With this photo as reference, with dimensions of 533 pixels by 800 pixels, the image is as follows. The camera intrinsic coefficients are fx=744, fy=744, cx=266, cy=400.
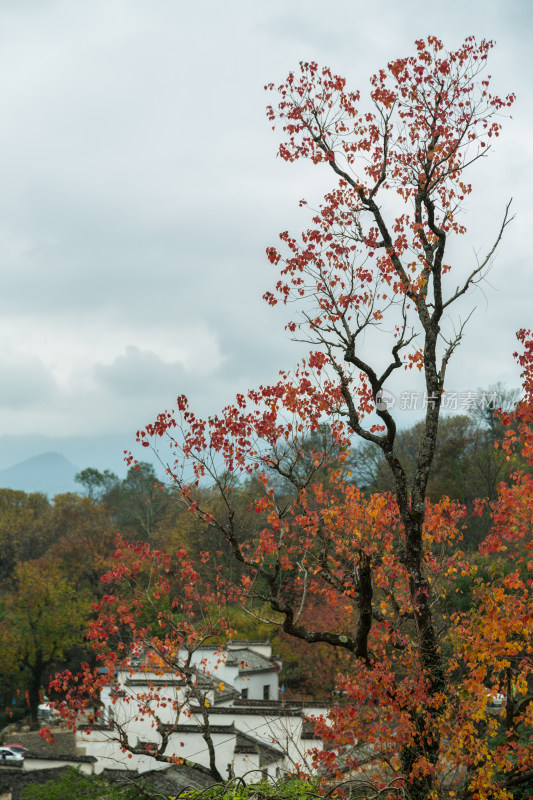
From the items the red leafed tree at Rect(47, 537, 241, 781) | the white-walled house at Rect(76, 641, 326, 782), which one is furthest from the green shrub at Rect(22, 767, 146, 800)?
the red leafed tree at Rect(47, 537, 241, 781)

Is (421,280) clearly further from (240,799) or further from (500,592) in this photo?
(240,799)

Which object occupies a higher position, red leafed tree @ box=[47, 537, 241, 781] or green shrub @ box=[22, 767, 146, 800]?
red leafed tree @ box=[47, 537, 241, 781]

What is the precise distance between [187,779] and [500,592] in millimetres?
14337

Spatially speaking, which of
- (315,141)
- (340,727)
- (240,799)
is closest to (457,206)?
(315,141)

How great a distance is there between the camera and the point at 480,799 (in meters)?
9.35

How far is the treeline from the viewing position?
3684 cm

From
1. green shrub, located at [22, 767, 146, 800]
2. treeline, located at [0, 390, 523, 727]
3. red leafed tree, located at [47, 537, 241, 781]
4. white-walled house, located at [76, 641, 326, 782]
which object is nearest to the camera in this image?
red leafed tree, located at [47, 537, 241, 781]

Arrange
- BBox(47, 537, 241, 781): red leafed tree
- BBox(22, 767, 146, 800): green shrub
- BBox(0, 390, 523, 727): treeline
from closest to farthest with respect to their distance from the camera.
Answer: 1. BBox(47, 537, 241, 781): red leafed tree
2. BBox(22, 767, 146, 800): green shrub
3. BBox(0, 390, 523, 727): treeline

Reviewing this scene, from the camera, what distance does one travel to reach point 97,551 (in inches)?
1823

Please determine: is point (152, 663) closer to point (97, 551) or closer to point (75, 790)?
point (75, 790)

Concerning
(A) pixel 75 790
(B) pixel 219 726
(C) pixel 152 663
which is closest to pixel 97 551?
(B) pixel 219 726

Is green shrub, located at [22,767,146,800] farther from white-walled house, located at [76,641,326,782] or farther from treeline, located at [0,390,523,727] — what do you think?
→ treeline, located at [0,390,523,727]

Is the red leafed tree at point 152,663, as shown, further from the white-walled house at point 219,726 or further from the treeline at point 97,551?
→ the treeline at point 97,551

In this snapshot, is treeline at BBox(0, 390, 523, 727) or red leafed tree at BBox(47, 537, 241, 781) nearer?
red leafed tree at BBox(47, 537, 241, 781)
